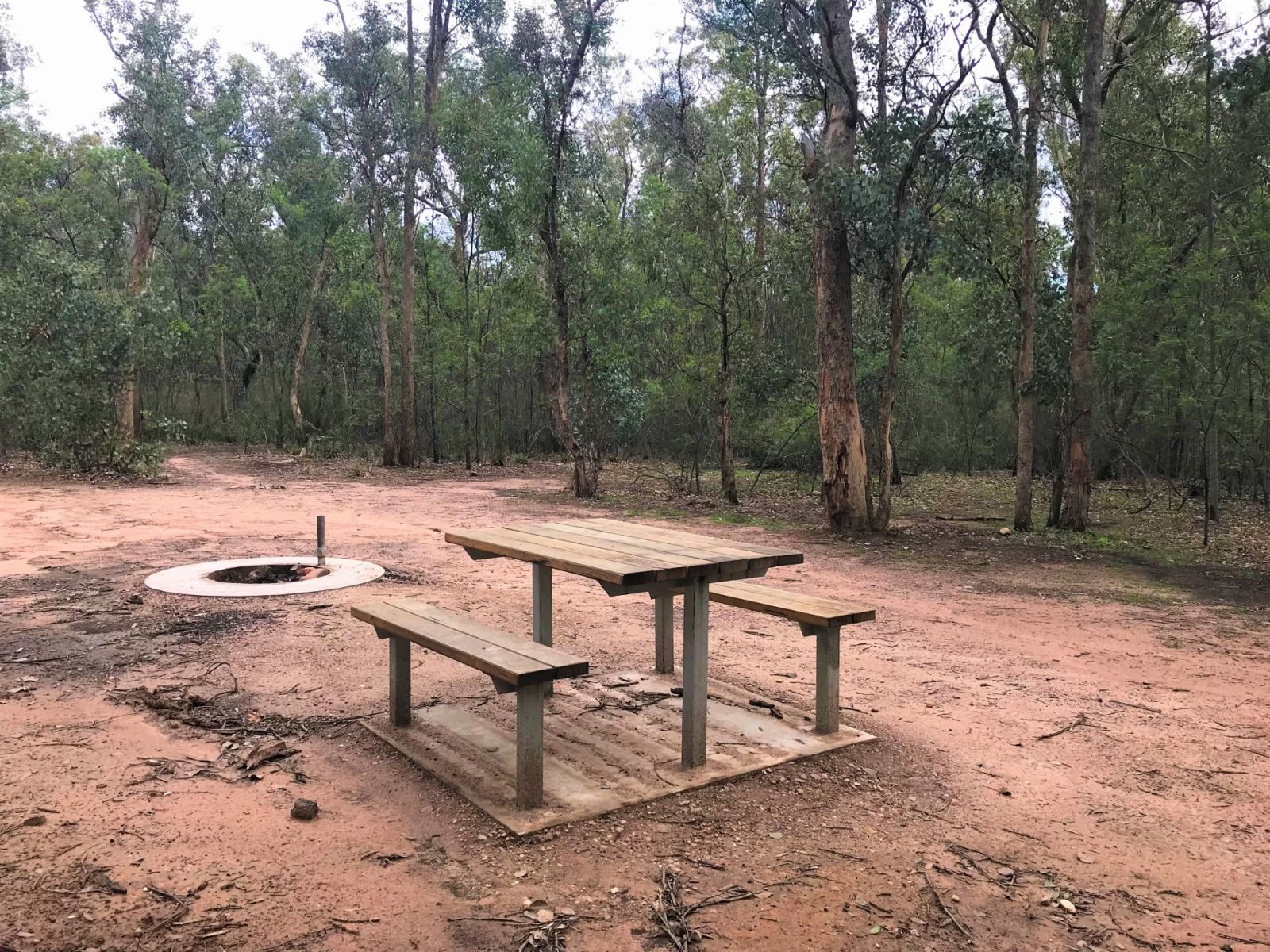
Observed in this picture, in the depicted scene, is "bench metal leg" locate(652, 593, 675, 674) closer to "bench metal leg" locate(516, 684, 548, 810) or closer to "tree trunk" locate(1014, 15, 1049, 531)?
"bench metal leg" locate(516, 684, 548, 810)

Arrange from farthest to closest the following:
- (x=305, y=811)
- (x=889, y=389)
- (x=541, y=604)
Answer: (x=889, y=389) < (x=541, y=604) < (x=305, y=811)

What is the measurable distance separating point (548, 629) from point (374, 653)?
126 centimetres

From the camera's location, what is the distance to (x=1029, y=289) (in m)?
11.7

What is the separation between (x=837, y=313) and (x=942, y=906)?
9.47 meters

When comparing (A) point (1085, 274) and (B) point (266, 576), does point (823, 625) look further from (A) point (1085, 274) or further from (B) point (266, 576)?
(A) point (1085, 274)

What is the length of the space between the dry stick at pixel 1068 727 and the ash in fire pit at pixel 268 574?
5557 millimetres

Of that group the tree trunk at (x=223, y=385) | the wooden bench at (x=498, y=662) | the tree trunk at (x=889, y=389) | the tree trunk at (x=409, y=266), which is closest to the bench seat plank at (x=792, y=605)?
the wooden bench at (x=498, y=662)

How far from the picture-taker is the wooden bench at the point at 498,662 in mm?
3082

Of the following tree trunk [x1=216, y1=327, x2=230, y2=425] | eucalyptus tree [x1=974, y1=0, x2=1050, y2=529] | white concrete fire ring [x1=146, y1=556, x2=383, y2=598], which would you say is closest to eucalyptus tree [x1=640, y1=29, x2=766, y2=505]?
eucalyptus tree [x1=974, y1=0, x2=1050, y2=529]

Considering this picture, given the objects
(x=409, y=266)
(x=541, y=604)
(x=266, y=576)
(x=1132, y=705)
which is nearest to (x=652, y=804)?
(x=541, y=604)

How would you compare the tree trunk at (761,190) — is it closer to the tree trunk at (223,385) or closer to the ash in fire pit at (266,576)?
the ash in fire pit at (266,576)

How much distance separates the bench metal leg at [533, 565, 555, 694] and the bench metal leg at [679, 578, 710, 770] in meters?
1.08

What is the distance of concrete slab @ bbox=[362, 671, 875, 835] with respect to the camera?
3260 mm

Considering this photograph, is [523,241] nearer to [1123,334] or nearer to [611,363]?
[611,363]
